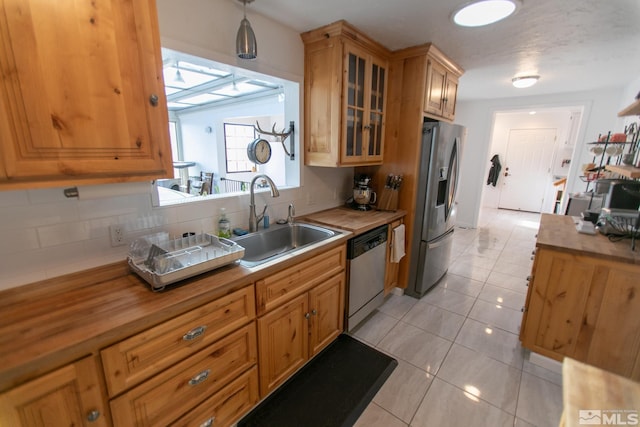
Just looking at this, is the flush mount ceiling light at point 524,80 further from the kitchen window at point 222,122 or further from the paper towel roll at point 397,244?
the kitchen window at point 222,122

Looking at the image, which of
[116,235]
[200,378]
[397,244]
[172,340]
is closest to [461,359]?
[397,244]

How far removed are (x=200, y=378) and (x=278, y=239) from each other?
1.08m

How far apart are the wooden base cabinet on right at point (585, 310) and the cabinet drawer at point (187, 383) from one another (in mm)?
1907

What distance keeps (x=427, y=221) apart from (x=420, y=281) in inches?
24.6

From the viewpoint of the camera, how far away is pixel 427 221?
104 inches

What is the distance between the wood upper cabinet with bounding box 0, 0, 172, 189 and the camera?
0.85m

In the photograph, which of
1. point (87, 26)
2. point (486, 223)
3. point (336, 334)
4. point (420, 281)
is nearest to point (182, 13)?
point (87, 26)

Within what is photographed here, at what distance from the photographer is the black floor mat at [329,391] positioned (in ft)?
5.08

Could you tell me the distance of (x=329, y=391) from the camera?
68.1 inches

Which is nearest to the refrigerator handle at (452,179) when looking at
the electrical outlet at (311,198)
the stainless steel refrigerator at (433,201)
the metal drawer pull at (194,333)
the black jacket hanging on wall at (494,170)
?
the stainless steel refrigerator at (433,201)

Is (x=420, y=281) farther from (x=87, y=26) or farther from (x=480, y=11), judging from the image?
(x=87, y=26)

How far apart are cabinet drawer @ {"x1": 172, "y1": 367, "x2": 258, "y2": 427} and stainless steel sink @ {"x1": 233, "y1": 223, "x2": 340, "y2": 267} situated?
0.71m

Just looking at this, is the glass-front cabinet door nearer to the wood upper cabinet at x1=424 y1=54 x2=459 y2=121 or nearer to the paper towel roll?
the wood upper cabinet at x1=424 y1=54 x2=459 y2=121

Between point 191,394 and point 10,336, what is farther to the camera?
point 191,394
